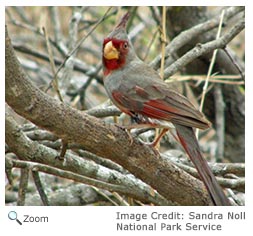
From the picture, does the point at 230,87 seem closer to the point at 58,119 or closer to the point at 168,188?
the point at 168,188

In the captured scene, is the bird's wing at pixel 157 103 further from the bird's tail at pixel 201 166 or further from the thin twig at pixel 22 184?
the thin twig at pixel 22 184

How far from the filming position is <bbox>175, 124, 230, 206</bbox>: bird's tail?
9.23 feet

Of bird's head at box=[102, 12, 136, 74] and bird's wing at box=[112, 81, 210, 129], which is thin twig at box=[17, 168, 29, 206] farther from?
bird's head at box=[102, 12, 136, 74]

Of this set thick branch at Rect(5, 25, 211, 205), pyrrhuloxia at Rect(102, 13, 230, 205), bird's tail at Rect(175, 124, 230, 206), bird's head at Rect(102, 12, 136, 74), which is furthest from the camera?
bird's head at Rect(102, 12, 136, 74)

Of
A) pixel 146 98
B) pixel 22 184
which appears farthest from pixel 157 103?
pixel 22 184

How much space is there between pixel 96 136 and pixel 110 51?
82 cm

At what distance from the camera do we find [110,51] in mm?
3367

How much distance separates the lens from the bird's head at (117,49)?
3.36 m
